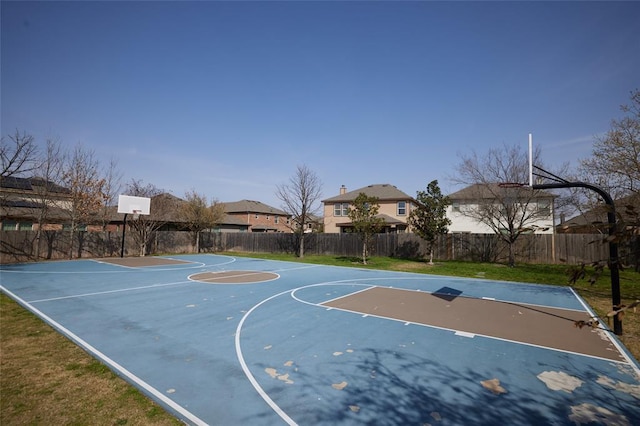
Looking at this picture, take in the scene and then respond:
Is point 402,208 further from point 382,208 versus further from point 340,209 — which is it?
point 340,209

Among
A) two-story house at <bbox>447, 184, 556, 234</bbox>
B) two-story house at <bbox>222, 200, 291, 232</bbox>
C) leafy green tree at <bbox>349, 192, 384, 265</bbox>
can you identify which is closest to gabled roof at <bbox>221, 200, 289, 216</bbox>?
two-story house at <bbox>222, 200, 291, 232</bbox>

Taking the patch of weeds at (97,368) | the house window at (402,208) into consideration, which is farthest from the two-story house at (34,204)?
the house window at (402,208)

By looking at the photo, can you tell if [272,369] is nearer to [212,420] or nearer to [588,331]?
[212,420]

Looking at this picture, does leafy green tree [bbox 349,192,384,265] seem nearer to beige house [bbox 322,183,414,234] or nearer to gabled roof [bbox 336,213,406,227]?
gabled roof [bbox 336,213,406,227]

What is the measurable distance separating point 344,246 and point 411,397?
25.1m

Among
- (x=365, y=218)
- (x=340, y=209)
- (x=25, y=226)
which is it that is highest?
(x=340, y=209)

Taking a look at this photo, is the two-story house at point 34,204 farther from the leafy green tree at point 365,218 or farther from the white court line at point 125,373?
the leafy green tree at point 365,218

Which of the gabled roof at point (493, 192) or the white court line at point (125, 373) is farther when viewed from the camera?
the gabled roof at point (493, 192)

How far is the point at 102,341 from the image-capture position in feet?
24.6

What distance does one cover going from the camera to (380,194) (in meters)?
38.9

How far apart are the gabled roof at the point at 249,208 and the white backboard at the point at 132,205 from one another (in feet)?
73.7

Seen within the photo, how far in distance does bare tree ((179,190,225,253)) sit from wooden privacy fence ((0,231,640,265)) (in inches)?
36.9

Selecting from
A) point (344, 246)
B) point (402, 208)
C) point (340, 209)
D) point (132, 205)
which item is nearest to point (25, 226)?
point (132, 205)

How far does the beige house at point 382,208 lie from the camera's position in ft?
119
